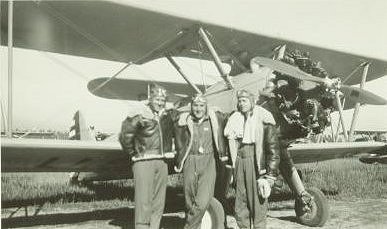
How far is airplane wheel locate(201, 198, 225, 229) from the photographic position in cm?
461

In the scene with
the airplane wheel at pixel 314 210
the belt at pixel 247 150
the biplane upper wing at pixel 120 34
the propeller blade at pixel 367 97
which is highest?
the biplane upper wing at pixel 120 34

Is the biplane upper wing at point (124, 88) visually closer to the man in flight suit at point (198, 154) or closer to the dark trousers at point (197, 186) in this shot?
the man in flight suit at point (198, 154)

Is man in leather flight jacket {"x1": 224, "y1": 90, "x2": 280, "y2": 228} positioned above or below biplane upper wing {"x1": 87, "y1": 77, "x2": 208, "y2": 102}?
below

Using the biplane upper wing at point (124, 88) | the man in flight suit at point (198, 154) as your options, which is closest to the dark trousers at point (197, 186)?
the man in flight suit at point (198, 154)

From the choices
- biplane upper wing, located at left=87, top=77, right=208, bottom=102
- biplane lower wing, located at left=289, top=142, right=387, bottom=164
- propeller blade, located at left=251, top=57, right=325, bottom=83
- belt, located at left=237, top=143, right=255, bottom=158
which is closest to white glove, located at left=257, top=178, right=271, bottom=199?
belt, located at left=237, top=143, right=255, bottom=158

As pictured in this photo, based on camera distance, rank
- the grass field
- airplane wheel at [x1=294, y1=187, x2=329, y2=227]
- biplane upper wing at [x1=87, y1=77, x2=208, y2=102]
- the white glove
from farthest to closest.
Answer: biplane upper wing at [x1=87, y1=77, x2=208, y2=102]
the grass field
airplane wheel at [x1=294, y1=187, x2=329, y2=227]
the white glove

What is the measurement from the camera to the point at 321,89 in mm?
5023

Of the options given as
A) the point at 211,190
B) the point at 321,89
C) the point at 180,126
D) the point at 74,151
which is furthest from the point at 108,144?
the point at 321,89

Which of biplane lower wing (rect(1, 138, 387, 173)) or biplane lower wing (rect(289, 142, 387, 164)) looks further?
biplane lower wing (rect(289, 142, 387, 164))

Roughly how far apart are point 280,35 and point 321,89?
2869mm

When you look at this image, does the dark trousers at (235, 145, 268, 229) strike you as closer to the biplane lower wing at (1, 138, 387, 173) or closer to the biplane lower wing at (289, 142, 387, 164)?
the biplane lower wing at (1, 138, 387, 173)

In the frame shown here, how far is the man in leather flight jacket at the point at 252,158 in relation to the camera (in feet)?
13.2

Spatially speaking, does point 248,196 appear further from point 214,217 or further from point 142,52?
point 142,52

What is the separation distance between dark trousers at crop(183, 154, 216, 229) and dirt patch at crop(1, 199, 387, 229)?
57.7 inches
